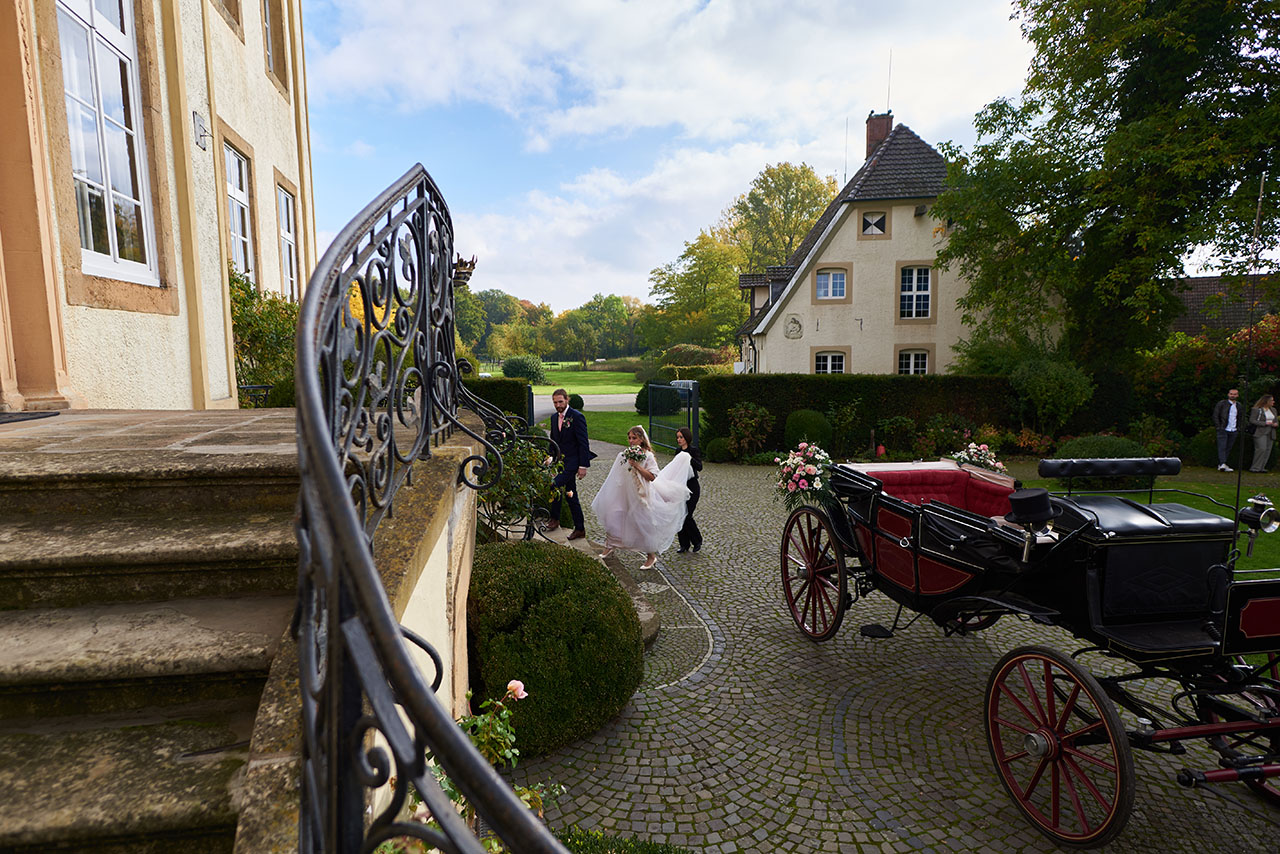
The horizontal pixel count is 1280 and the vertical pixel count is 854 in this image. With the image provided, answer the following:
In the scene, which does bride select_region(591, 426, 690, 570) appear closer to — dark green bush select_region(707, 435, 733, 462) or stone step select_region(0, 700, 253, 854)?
stone step select_region(0, 700, 253, 854)

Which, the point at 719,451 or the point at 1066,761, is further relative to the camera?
the point at 719,451

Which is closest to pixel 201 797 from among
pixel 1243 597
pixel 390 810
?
pixel 390 810

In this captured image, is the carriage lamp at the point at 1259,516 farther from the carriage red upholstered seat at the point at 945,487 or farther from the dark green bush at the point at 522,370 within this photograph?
the dark green bush at the point at 522,370

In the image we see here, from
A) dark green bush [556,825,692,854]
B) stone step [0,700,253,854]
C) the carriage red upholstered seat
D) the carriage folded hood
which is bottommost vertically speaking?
dark green bush [556,825,692,854]

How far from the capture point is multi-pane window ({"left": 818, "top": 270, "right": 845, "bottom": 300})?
20.9m

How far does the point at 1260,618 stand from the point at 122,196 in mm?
7796

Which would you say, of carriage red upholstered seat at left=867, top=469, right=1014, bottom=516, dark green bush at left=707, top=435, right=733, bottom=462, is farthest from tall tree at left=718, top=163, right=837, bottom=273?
carriage red upholstered seat at left=867, top=469, right=1014, bottom=516

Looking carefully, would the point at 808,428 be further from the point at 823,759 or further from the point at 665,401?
the point at 823,759

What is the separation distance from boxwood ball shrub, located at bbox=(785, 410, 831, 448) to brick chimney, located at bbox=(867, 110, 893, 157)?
50.3 ft

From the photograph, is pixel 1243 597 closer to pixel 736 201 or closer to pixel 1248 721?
pixel 1248 721

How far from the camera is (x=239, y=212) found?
8797 mm

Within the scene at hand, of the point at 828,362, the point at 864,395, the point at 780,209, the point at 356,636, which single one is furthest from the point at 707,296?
the point at 356,636

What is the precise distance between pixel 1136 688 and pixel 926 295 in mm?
17612

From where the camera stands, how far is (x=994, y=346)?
17531 mm
